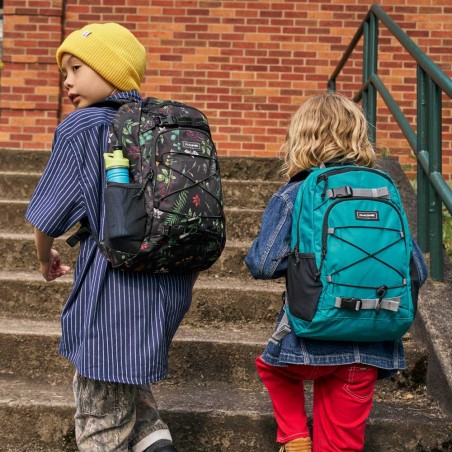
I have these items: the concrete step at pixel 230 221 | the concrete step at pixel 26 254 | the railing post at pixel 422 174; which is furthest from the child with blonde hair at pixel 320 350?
the concrete step at pixel 230 221

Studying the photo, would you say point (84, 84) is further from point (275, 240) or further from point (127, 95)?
point (275, 240)

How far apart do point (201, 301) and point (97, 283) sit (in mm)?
1466

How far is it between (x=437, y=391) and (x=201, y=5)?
4526mm

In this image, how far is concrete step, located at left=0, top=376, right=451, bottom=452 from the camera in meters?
3.09

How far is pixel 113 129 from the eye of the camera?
2.42m

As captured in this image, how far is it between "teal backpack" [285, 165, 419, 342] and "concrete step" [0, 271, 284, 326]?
1324mm

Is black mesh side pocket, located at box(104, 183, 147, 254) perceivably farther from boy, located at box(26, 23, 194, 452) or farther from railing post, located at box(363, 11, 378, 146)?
railing post, located at box(363, 11, 378, 146)

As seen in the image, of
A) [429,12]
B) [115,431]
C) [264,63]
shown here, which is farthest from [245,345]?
[429,12]

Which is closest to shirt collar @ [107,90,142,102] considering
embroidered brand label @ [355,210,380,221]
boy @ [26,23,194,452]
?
boy @ [26,23,194,452]

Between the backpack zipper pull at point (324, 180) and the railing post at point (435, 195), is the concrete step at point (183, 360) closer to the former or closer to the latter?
the railing post at point (435, 195)

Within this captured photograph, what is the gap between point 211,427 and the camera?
312 cm

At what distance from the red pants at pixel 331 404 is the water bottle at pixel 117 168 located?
84cm

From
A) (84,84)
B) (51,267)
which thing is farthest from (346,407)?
(84,84)

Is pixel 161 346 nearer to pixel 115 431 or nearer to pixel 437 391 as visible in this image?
pixel 115 431
